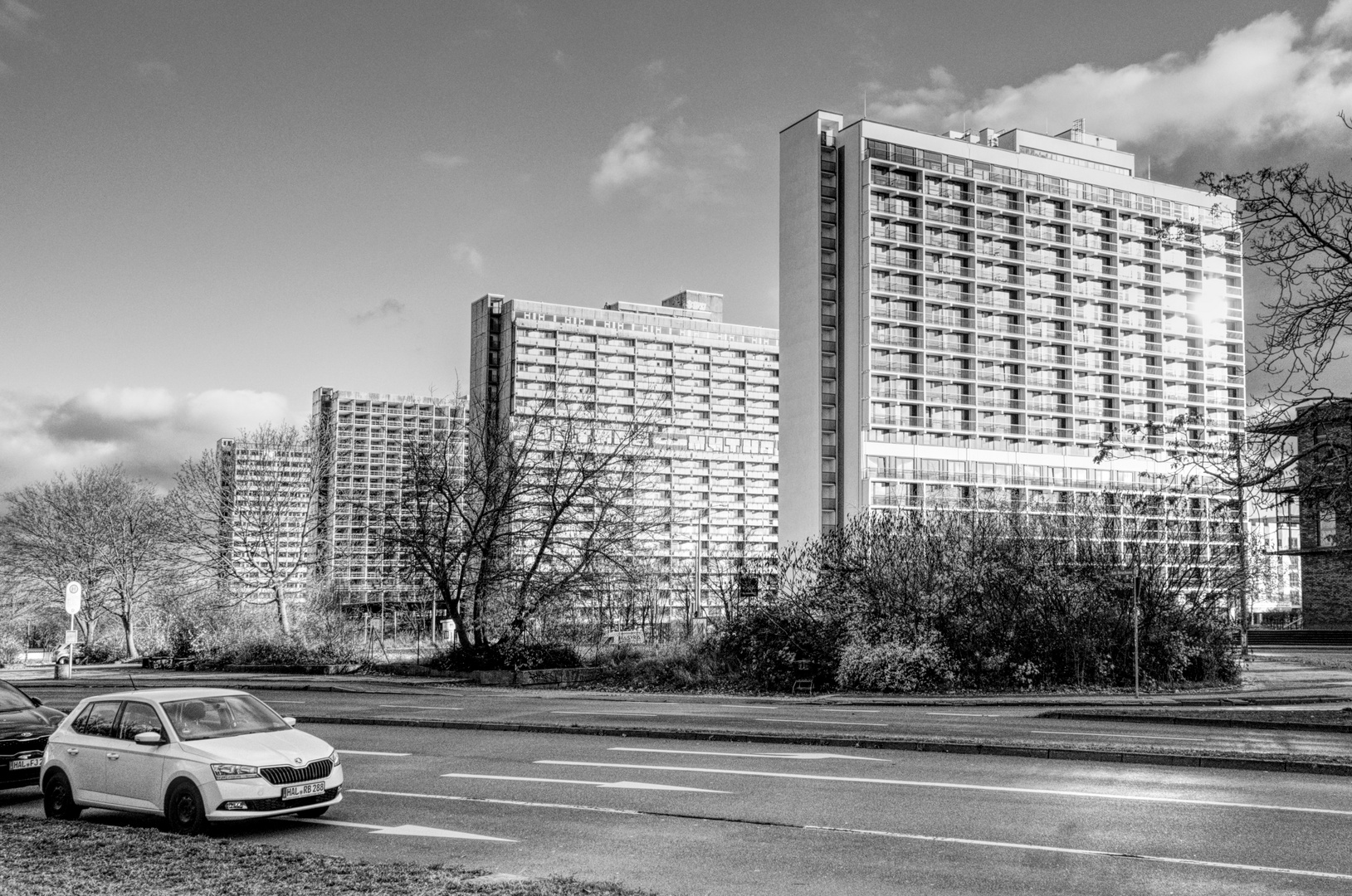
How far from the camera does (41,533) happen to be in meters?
52.9

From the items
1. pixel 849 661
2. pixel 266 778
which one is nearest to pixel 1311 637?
pixel 849 661

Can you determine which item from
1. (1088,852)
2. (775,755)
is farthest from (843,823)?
(775,755)

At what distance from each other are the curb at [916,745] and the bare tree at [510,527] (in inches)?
567

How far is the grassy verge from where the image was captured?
8680mm

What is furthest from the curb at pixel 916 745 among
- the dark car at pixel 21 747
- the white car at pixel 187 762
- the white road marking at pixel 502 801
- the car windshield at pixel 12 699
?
the white car at pixel 187 762

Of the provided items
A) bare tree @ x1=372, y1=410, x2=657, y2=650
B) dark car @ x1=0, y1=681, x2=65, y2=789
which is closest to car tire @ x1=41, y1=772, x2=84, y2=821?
dark car @ x1=0, y1=681, x2=65, y2=789

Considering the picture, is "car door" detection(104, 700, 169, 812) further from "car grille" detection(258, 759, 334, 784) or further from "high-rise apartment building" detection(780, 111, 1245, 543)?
"high-rise apartment building" detection(780, 111, 1245, 543)

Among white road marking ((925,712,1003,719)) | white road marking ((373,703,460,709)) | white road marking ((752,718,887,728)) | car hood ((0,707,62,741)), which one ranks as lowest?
white road marking ((373,703,460,709))

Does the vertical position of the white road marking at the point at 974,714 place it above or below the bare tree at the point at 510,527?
below

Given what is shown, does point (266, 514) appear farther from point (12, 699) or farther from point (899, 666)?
point (12, 699)

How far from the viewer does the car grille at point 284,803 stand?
11.6m

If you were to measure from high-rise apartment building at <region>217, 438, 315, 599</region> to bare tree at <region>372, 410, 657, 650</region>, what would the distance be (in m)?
10.4

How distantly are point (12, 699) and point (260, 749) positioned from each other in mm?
7072

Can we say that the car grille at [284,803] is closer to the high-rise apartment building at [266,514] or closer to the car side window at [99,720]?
the car side window at [99,720]
